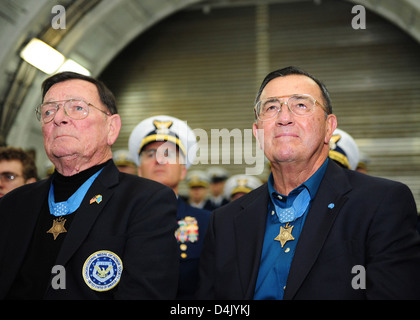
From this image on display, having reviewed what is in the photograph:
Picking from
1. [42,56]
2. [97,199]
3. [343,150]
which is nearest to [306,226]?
[97,199]

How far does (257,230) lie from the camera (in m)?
1.75

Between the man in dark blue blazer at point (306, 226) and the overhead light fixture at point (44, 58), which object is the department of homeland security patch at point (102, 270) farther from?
the overhead light fixture at point (44, 58)

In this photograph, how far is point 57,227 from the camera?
1765mm

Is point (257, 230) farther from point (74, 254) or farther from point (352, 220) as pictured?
point (74, 254)

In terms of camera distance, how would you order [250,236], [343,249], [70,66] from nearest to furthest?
[343,249]
[250,236]
[70,66]

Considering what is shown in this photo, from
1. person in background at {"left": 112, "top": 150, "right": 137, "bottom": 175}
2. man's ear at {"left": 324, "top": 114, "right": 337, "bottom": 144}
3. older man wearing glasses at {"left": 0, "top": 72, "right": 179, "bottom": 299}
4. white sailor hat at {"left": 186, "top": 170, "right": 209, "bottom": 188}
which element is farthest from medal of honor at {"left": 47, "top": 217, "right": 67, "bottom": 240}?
white sailor hat at {"left": 186, "top": 170, "right": 209, "bottom": 188}

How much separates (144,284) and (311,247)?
598 millimetres

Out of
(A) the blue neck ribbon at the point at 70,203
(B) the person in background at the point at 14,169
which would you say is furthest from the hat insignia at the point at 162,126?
(A) the blue neck ribbon at the point at 70,203

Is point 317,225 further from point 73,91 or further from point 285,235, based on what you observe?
point 73,91

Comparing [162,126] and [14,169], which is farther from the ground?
[162,126]

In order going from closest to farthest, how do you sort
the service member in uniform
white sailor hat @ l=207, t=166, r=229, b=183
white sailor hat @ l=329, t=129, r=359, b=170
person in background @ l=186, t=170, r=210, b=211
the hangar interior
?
the service member in uniform → white sailor hat @ l=329, t=129, r=359, b=170 → the hangar interior → person in background @ l=186, t=170, r=210, b=211 → white sailor hat @ l=207, t=166, r=229, b=183

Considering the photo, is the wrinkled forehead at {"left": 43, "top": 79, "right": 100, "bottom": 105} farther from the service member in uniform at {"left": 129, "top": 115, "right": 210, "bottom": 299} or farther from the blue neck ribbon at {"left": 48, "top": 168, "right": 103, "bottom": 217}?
the service member in uniform at {"left": 129, "top": 115, "right": 210, "bottom": 299}

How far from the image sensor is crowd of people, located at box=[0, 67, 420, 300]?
1.51m

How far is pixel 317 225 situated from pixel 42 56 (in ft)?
18.4
